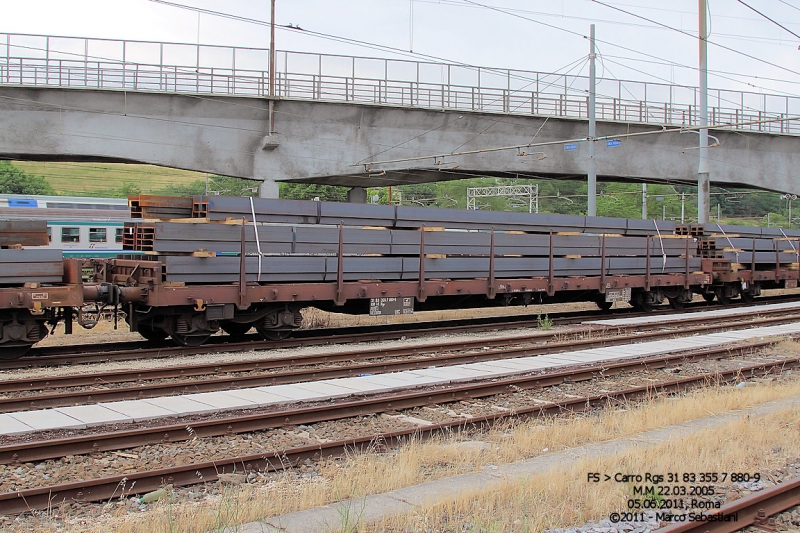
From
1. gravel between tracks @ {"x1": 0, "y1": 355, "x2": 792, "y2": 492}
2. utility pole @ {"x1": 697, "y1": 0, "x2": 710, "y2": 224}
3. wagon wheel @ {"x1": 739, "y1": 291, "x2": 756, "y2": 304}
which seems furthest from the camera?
utility pole @ {"x1": 697, "y1": 0, "x2": 710, "y2": 224}

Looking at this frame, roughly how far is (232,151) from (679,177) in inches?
878

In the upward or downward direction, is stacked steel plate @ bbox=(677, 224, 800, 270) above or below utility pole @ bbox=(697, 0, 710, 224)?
below

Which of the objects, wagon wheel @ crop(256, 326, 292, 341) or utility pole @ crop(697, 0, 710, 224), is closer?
wagon wheel @ crop(256, 326, 292, 341)

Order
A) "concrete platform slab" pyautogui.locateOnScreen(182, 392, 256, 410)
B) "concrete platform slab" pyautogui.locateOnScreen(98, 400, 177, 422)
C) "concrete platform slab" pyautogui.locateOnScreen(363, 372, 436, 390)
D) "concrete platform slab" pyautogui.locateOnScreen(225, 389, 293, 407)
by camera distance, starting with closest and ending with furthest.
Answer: "concrete platform slab" pyautogui.locateOnScreen(98, 400, 177, 422), "concrete platform slab" pyautogui.locateOnScreen(182, 392, 256, 410), "concrete platform slab" pyautogui.locateOnScreen(225, 389, 293, 407), "concrete platform slab" pyautogui.locateOnScreen(363, 372, 436, 390)

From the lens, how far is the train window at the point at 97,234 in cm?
3247

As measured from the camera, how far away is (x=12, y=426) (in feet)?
26.0

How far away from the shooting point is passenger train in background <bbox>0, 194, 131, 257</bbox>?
31359 millimetres

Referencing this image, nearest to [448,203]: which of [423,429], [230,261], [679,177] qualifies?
[679,177]

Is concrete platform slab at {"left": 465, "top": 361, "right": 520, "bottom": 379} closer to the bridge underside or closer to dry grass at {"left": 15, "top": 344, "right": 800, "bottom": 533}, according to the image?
dry grass at {"left": 15, "top": 344, "right": 800, "bottom": 533}

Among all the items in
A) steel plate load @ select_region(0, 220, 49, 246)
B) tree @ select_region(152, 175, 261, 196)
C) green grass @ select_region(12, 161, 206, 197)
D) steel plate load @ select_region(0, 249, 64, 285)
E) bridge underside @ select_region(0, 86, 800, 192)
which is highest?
green grass @ select_region(12, 161, 206, 197)

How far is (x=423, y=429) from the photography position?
8078 millimetres

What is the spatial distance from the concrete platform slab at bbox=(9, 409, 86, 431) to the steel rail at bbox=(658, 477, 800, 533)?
20.7ft

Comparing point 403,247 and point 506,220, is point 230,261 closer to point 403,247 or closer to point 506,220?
point 403,247

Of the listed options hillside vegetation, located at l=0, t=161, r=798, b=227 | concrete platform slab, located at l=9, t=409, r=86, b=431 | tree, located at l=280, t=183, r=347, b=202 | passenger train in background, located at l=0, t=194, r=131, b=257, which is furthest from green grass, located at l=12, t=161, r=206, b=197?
concrete platform slab, located at l=9, t=409, r=86, b=431
